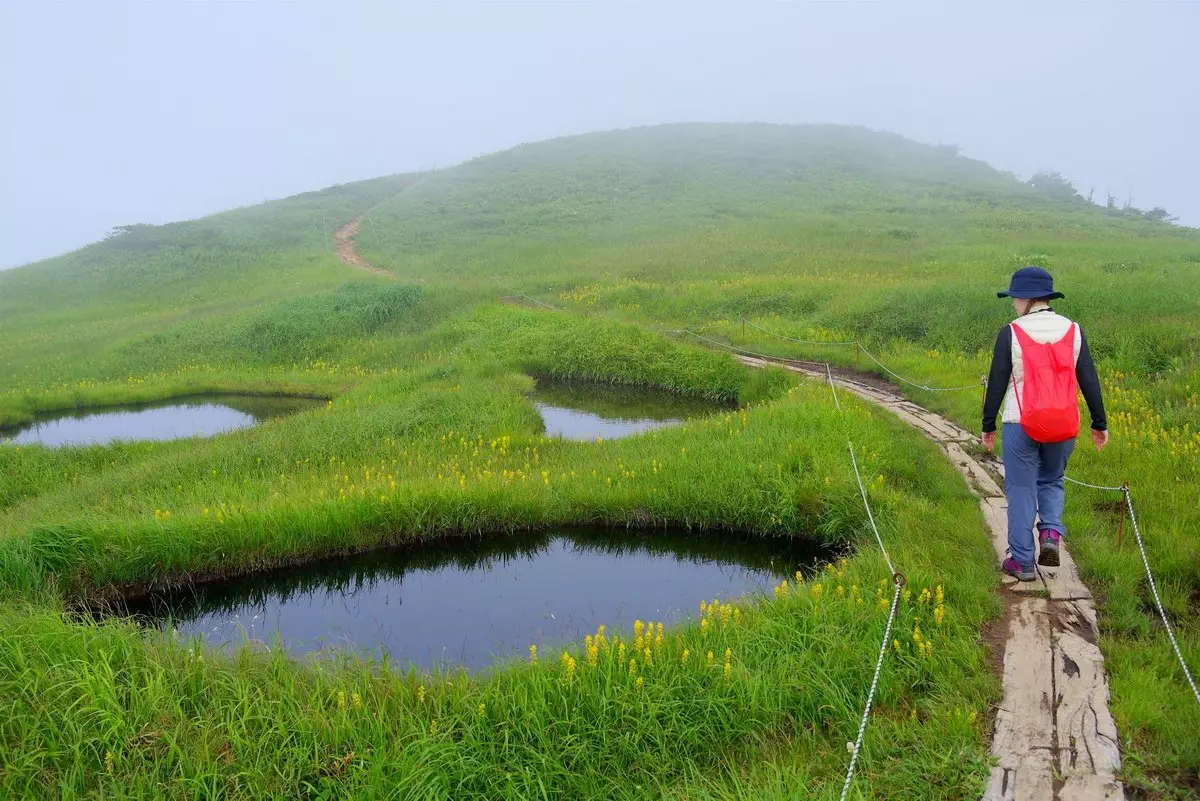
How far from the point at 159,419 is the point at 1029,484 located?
68.2ft

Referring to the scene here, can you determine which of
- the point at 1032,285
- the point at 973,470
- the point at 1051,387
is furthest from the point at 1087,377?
the point at 973,470

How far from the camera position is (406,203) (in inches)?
2366

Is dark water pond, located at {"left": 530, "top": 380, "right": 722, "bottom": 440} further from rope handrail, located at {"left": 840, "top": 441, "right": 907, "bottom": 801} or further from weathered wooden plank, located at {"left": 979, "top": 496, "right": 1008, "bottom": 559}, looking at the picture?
rope handrail, located at {"left": 840, "top": 441, "right": 907, "bottom": 801}

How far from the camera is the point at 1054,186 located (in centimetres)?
7288

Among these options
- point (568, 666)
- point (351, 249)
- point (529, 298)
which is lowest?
point (568, 666)

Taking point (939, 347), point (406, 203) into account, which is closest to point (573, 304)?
point (939, 347)

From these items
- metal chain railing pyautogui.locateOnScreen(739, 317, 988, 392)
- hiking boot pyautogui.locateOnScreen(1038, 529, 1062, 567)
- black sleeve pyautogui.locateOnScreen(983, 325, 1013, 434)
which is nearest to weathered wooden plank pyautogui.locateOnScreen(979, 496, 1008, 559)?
hiking boot pyautogui.locateOnScreen(1038, 529, 1062, 567)

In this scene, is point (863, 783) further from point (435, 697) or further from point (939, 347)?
point (939, 347)

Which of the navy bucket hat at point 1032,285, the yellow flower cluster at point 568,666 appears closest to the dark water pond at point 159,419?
the yellow flower cluster at point 568,666

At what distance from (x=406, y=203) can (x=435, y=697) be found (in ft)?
197

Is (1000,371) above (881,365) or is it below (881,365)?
above

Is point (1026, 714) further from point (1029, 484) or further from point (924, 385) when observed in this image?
point (924, 385)

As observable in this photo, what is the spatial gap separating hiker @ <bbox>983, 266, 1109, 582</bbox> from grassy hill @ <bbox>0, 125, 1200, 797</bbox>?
0.56m

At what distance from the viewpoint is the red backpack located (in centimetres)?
584
